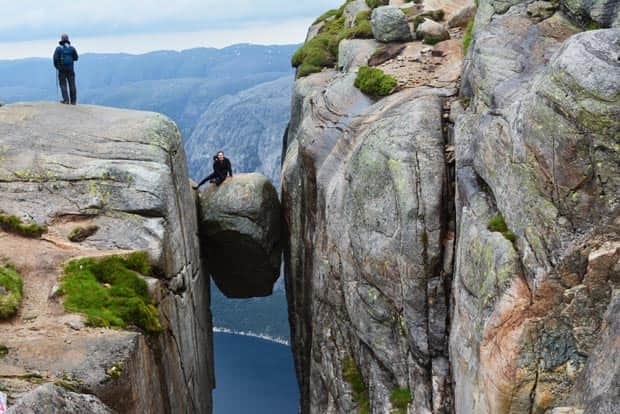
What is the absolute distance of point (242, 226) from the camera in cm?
3334

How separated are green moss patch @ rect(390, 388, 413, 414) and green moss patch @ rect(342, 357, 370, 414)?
6.81 ft

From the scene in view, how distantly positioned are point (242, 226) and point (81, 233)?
11.6 metres

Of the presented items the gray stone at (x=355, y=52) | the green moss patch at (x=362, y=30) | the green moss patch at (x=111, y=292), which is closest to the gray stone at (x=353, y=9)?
the green moss patch at (x=362, y=30)

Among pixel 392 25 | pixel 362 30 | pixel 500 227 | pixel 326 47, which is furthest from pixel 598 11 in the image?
pixel 326 47

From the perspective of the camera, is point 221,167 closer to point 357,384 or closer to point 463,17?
point 357,384

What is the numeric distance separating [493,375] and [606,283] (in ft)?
11.5

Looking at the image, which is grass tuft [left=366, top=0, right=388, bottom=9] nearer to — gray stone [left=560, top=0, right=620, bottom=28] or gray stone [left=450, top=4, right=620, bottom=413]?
gray stone [left=560, top=0, right=620, bottom=28]

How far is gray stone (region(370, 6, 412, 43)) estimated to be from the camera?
33406 mm

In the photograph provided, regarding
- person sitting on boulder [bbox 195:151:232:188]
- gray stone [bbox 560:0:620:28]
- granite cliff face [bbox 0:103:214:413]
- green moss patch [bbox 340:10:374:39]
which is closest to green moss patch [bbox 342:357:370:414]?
granite cliff face [bbox 0:103:214:413]

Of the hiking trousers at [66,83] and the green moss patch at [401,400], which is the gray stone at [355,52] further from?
the green moss patch at [401,400]

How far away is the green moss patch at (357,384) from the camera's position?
2369 centimetres

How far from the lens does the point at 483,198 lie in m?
18.2

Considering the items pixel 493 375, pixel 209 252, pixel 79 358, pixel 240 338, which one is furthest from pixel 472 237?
pixel 240 338

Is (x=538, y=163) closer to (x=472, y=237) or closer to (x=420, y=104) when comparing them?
(x=472, y=237)
